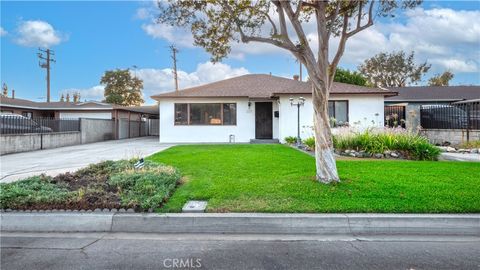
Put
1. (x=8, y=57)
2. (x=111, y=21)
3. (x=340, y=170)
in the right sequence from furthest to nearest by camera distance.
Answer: (x=8, y=57), (x=111, y=21), (x=340, y=170)

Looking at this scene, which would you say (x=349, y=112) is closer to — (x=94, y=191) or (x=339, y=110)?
(x=339, y=110)

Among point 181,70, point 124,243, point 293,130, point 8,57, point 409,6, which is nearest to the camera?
point 124,243

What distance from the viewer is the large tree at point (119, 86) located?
143ft

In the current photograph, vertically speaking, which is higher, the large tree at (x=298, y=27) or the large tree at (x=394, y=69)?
the large tree at (x=394, y=69)

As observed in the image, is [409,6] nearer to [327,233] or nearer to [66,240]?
[327,233]

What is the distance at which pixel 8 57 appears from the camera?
17688 mm

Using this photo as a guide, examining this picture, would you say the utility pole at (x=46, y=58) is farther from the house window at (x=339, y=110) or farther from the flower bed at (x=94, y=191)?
the flower bed at (x=94, y=191)

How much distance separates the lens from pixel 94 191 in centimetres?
504

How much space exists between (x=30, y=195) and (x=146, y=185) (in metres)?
1.78

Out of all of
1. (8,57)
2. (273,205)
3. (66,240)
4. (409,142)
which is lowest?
(66,240)

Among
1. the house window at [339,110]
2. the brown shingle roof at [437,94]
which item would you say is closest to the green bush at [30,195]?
the house window at [339,110]

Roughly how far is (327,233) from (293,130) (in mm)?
12392

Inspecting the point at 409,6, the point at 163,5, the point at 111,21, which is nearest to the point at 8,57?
the point at 111,21

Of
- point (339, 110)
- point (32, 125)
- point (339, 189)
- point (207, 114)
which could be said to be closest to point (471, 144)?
point (339, 110)
